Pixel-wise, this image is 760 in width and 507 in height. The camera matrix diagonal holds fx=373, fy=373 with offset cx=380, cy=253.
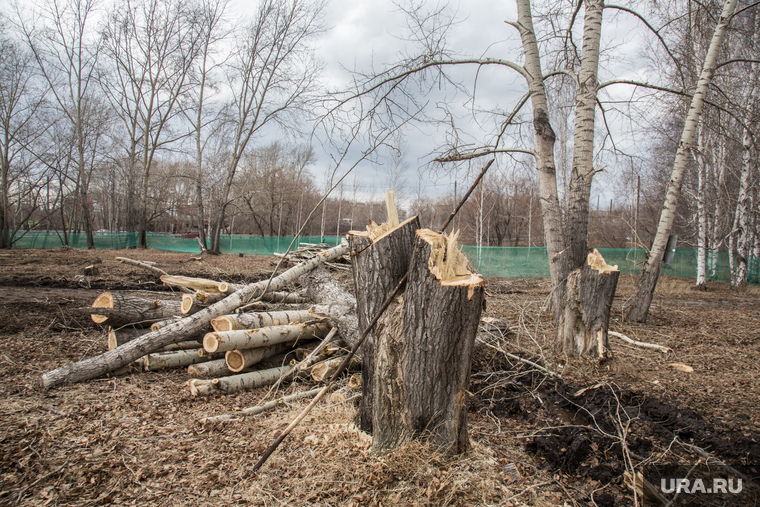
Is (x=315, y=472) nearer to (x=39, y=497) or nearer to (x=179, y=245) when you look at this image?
(x=39, y=497)

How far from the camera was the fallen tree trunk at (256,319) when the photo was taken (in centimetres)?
387

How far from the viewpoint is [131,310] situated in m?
4.29

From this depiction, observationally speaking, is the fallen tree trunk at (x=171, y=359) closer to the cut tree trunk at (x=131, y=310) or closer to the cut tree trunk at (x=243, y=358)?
the cut tree trunk at (x=243, y=358)

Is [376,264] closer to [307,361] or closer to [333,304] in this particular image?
[307,361]

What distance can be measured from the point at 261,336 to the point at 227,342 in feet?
1.11

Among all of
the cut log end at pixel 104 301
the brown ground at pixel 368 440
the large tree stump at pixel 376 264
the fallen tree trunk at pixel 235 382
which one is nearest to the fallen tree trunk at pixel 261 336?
the fallen tree trunk at pixel 235 382

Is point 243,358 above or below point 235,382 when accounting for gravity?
above

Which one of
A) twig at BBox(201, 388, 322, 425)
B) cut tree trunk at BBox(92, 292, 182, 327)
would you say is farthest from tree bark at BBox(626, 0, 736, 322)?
cut tree trunk at BBox(92, 292, 182, 327)

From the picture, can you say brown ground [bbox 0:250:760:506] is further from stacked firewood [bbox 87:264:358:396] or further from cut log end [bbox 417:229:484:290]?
cut log end [bbox 417:229:484:290]

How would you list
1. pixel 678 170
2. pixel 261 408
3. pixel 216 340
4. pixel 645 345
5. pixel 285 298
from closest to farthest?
pixel 261 408 → pixel 216 340 → pixel 645 345 → pixel 285 298 → pixel 678 170

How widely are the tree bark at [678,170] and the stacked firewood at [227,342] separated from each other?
17.5 feet

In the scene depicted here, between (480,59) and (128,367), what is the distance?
5.59 metres

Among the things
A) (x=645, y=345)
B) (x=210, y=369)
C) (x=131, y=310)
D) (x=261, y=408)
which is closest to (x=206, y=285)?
(x=131, y=310)

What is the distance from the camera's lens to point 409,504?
6.69 feet
